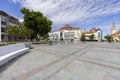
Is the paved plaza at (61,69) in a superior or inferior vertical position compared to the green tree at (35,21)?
inferior

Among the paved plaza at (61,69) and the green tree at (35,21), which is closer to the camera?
the paved plaza at (61,69)

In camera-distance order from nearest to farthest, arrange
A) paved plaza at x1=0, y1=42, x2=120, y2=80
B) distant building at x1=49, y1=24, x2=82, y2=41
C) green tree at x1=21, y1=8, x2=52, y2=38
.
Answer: paved plaza at x1=0, y1=42, x2=120, y2=80 < green tree at x1=21, y1=8, x2=52, y2=38 < distant building at x1=49, y1=24, x2=82, y2=41

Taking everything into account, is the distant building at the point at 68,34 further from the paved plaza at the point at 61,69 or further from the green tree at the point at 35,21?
the paved plaza at the point at 61,69

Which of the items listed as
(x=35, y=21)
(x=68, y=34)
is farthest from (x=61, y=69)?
(x=68, y=34)

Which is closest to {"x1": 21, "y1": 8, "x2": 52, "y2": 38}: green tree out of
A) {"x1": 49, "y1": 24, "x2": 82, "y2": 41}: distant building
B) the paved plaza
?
the paved plaza

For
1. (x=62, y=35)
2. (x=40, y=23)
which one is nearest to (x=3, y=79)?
(x=40, y=23)

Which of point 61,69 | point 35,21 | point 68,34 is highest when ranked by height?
point 35,21

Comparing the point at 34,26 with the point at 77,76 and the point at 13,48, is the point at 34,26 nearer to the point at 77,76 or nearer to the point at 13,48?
the point at 13,48

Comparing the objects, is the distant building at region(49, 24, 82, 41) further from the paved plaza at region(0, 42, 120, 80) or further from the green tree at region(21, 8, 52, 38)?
the paved plaza at region(0, 42, 120, 80)

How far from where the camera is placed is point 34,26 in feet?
92.5

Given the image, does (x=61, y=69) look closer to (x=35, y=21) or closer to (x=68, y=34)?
(x=35, y=21)

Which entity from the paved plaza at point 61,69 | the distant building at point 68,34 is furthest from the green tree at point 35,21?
the distant building at point 68,34

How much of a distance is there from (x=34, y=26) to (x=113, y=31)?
101870mm

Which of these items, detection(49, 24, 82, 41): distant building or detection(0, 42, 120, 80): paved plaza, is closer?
detection(0, 42, 120, 80): paved plaza
